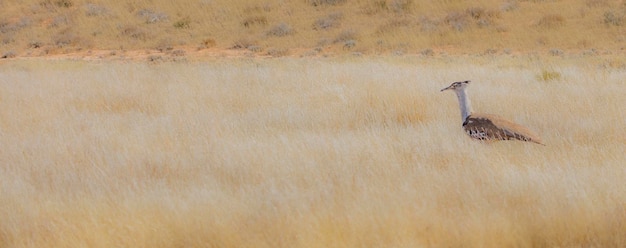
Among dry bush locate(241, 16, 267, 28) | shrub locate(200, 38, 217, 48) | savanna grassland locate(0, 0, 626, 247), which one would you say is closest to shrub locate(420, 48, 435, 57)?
savanna grassland locate(0, 0, 626, 247)

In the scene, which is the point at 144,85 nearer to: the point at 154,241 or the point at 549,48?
the point at 154,241

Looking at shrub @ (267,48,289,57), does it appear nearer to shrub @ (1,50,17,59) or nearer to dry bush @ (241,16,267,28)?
dry bush @ (241,16,267,28)

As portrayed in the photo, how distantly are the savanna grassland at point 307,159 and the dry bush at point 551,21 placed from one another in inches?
446

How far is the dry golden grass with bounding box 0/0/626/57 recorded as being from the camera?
2438cm

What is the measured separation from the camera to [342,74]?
1155cm

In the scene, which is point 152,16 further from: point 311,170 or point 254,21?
point 311,170

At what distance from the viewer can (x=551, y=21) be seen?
2562 centimetres

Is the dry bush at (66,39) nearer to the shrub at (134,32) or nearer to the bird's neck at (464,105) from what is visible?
the shrub at (134,32)

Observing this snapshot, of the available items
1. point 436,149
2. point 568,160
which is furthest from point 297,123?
point 568,160

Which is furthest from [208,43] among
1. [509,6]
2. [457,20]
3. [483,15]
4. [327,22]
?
[509,6]

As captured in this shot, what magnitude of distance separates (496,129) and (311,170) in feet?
5.57

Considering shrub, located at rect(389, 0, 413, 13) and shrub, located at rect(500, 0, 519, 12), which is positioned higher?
shrub, located at rect(389, 0, 413, 13)

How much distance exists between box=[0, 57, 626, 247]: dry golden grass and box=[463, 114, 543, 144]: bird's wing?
10cm

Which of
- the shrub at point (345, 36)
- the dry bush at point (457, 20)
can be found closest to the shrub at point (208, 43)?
the shrub at point (345, 36)
